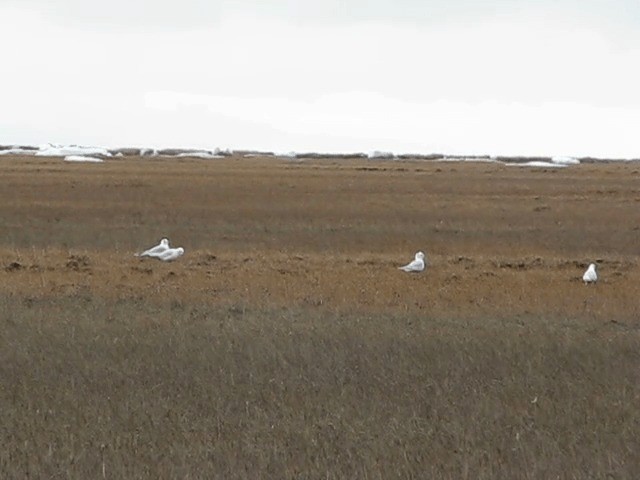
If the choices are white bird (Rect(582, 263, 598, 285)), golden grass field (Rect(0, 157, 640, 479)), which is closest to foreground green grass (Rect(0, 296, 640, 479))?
golden grass field (Rect(0, 157, 640, 479))

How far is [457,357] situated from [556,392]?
4.60 feet

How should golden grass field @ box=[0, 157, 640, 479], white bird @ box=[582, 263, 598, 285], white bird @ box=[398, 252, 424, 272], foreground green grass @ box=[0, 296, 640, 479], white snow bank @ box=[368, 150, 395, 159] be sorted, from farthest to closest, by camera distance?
1. white snow bank @ box=[368, 150, 395, 159]
2. white bird @ box=[398, 252, 424, 272]
3. white bird @ box=[582, 263, 598, 285]
4. golden grass field @ box=[0, 157, 640, 479]
5. foreground green grass @ box=[0, 296, 640, 479]

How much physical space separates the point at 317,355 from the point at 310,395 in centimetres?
138

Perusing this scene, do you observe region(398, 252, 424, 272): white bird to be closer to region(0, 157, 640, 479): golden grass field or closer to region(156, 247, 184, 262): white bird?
region(0, 157, 640, 479): golden grass field

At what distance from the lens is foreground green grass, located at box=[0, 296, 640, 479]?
662 cm

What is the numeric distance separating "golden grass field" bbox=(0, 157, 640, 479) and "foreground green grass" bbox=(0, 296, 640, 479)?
0.02 metres

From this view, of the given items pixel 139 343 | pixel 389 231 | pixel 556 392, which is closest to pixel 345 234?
pixel 389 231

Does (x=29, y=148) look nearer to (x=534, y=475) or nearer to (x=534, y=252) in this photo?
(x=534, y=252)

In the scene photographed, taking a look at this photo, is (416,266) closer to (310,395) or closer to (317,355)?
(317,355)

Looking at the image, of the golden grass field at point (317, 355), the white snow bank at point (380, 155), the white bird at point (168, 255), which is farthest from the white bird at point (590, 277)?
the white snow bank at point (380, 155)

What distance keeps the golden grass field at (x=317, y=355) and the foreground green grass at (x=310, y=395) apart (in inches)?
1.0

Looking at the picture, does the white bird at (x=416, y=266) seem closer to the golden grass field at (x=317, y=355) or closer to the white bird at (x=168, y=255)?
the golden grass field at (x=317, y=355)

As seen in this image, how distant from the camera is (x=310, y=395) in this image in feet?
27.5

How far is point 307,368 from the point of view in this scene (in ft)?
30.4
